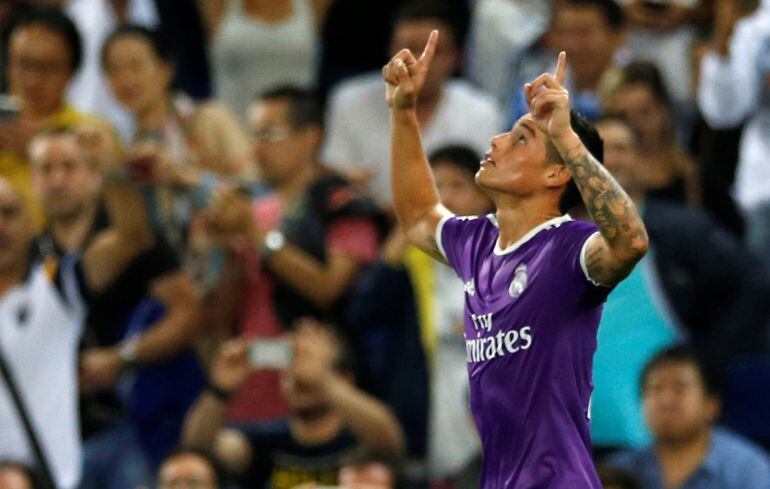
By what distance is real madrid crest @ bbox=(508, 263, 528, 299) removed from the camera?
204 inches

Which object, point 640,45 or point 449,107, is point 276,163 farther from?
point 640,45

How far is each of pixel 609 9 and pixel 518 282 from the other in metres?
4.34

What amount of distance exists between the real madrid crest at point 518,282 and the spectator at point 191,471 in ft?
9.34

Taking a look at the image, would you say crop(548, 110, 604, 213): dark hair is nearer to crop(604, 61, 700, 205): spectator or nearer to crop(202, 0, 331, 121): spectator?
crop(604, 61, 700, 205): spectator

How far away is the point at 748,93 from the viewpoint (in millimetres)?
9078

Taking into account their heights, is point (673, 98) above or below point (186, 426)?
above

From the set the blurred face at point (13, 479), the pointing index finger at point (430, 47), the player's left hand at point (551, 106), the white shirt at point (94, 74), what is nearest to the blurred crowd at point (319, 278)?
the blurred face at point (13, 479)

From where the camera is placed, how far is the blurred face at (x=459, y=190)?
8062 millimetres

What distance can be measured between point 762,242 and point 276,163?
90.8 inches

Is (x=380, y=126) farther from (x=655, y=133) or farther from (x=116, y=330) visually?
(x=116, y=330)

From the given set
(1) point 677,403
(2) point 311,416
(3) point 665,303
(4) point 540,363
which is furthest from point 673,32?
(4) point 540,363

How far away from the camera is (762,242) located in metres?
8.87

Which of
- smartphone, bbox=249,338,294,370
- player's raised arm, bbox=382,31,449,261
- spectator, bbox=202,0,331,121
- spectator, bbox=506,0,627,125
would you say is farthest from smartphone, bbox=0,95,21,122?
player's raised arm, bbox=382,31,449,261

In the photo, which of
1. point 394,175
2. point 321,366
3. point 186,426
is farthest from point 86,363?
point 394,175
